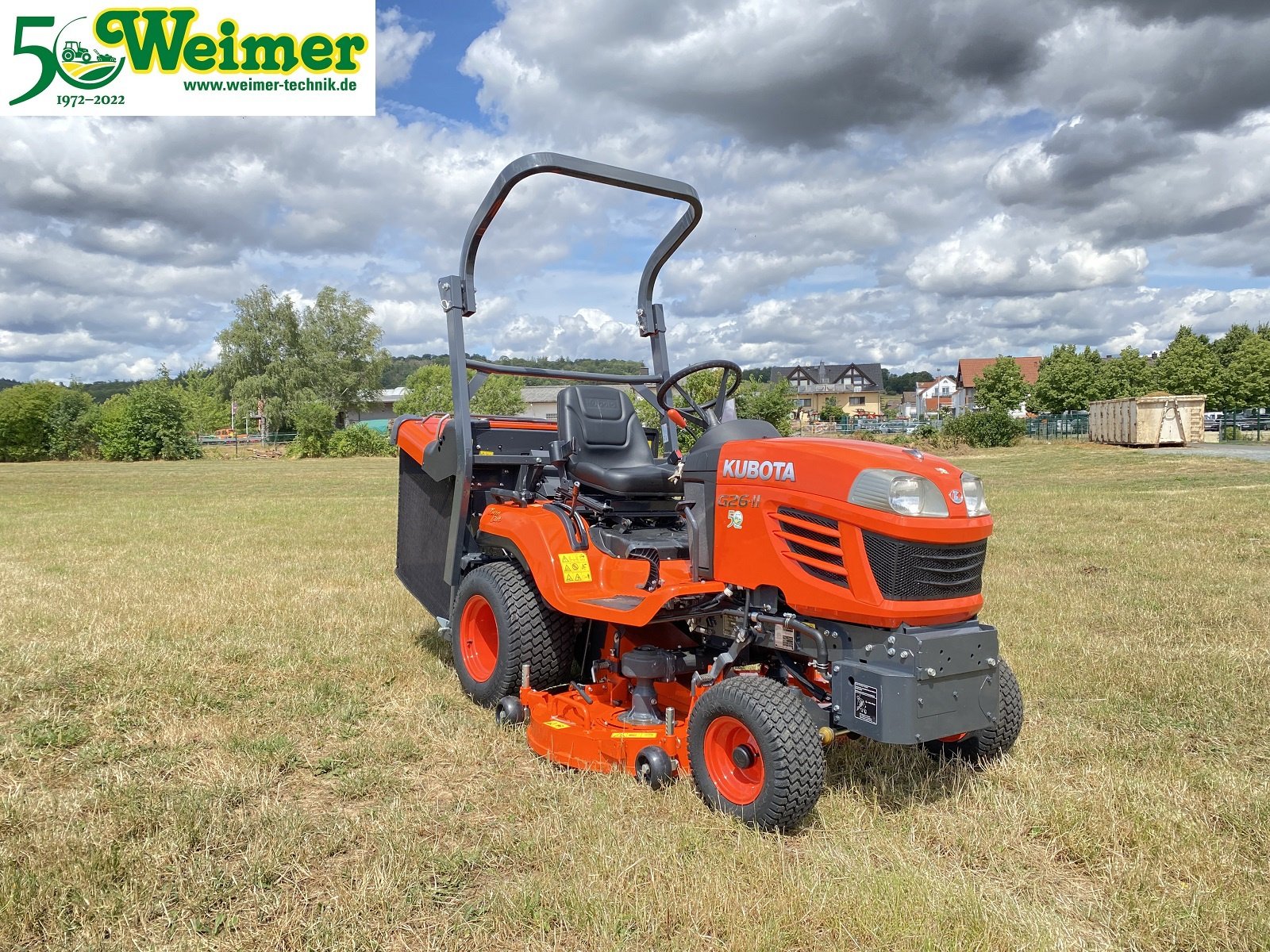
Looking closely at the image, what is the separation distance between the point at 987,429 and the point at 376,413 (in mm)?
56059

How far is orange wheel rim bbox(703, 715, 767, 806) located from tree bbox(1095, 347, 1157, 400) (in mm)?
56028

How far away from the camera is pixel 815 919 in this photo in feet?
9.59

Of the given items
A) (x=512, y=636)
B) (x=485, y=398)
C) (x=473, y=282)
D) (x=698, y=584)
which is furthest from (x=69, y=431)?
(x=698, y=584)

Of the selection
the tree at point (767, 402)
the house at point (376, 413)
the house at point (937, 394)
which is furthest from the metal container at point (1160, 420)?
the house at point (937, 394)

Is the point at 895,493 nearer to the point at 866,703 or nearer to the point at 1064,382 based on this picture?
the point at 866,703

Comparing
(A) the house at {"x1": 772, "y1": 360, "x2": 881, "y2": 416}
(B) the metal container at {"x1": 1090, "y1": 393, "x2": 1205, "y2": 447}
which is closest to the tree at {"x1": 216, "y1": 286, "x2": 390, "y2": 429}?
(B) the metal container at {"x1": 1090, "y1": 393, "x2": 1205, "y2": 447}

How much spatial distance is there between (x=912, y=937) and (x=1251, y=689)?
3590 millimetres

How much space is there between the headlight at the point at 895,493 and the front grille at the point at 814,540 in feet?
0.49

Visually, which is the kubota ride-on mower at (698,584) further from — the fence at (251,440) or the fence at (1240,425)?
the fence at (251,440)

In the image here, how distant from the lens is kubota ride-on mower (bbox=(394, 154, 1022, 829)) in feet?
11.3

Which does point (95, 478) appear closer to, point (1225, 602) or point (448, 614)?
point (448, 614)

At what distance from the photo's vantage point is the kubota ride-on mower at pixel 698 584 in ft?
11.3

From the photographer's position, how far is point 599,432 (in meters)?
5.36

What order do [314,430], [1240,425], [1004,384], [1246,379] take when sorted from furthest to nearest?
[1004,384] → [1246,379] → [314,430] → [1240,425]
